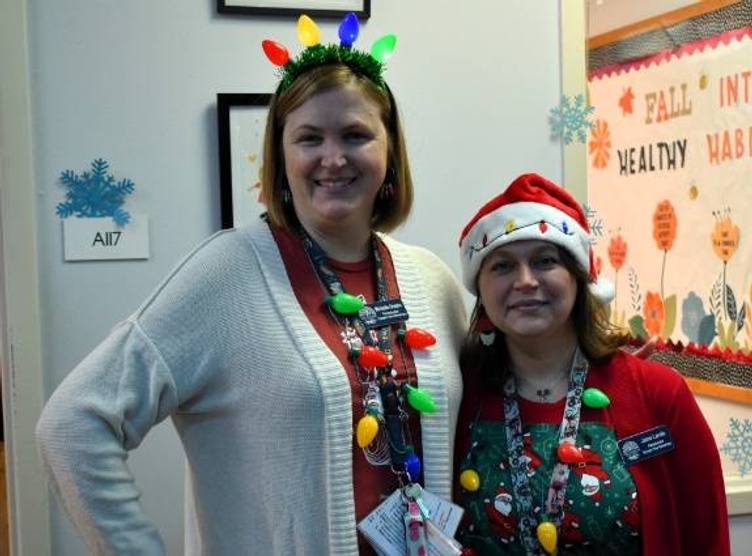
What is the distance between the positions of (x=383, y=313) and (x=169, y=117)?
0.87 meters

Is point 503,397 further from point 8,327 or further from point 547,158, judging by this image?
point 8,327

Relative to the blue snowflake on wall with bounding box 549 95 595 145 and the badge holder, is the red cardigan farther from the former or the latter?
the blue snowflake on wall with bounding box 549 95 595 145

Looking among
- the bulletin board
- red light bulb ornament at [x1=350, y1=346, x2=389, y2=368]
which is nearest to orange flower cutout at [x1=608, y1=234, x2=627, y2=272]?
the bulletin board

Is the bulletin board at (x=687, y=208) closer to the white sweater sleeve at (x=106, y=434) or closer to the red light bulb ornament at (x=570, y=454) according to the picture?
the red light bulb ornament at (x=570, y=454)

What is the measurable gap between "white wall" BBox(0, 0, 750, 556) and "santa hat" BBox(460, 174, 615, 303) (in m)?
0.61

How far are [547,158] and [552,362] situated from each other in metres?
0.86

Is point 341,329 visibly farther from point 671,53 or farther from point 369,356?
point 671,53

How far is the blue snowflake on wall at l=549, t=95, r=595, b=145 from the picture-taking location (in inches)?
90.6

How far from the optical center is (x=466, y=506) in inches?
60.9

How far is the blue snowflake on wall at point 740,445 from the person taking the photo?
99.3 inches

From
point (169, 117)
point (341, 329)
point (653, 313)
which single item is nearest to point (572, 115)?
point (653, 313)

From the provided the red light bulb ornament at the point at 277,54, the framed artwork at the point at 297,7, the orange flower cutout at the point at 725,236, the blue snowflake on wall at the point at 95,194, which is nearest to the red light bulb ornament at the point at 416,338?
the red light bulb ornament at the point at 277,54

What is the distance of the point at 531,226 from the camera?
5.08 feet

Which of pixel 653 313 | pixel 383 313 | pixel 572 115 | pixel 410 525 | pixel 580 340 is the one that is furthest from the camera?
pixel 653 313
